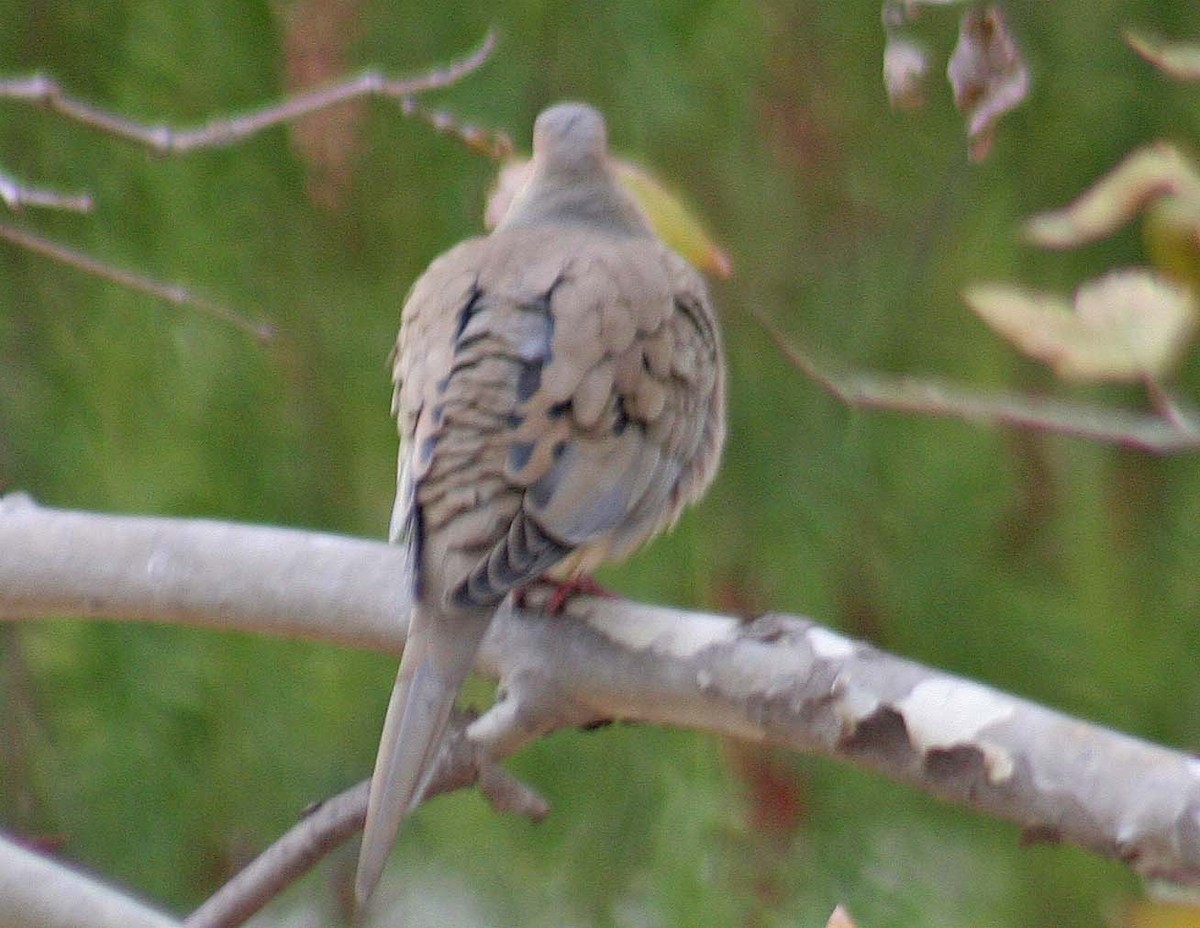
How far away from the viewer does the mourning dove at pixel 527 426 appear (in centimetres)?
173

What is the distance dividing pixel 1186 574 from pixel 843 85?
2.63 feet

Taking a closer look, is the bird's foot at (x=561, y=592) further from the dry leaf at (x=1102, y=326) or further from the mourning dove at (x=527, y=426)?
the dry leaf at (x=1102, y=326)

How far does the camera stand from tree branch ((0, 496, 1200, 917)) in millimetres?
1429

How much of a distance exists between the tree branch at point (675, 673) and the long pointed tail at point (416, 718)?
0.16ft

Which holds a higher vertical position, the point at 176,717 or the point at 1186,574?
the point at 1186,574

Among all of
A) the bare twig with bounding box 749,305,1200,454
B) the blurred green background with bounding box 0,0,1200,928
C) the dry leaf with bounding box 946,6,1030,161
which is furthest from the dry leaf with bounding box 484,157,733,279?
the blurred green background with bounding box 0,0,1200,928

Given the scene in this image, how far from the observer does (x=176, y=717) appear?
97.2 inches

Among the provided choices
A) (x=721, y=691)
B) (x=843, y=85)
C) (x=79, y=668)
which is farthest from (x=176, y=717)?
(x=843, y=85)

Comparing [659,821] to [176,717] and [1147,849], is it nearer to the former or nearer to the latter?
[176,717]

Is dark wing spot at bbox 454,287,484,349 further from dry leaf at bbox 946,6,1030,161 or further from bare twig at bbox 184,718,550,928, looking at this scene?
dry leaf at bbox 946,6,1030,161

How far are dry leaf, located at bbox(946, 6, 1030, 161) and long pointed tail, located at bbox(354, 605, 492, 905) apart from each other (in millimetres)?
672

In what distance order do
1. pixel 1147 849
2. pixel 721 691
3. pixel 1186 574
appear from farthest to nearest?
pixel 1186 574 → pixel 721 691 → pixel 1147 849

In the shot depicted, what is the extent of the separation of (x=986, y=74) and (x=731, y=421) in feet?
3.06

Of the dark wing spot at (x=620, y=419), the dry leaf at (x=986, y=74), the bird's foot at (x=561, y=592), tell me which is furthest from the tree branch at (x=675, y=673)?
the dry leaf at (x=986, y=74)
